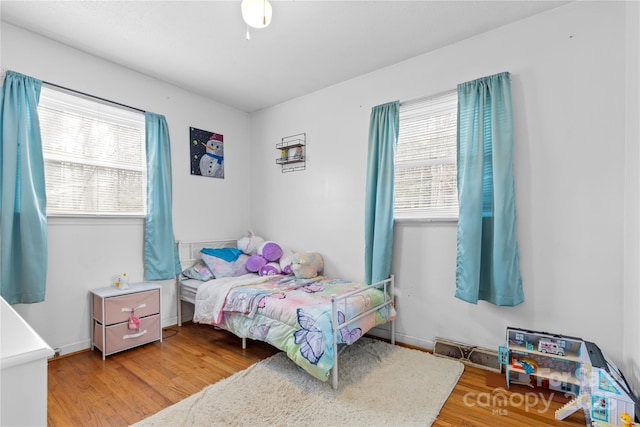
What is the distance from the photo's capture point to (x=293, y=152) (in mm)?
3686

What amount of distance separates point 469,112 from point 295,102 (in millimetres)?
→ 2055

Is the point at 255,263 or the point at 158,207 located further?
the point at 255,263

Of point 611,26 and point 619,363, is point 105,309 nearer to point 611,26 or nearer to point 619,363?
point 619,363

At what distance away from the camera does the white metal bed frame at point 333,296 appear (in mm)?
2086

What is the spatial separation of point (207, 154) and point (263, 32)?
5.74ft

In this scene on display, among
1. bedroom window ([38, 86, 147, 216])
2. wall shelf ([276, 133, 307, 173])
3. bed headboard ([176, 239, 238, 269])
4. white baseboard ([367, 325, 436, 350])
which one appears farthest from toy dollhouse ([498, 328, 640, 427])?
bedroom window ([38, 86, 147, 216])

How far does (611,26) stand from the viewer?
2.00 m

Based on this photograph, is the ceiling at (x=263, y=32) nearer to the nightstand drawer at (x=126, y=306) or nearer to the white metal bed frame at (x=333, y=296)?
the white metal bed frame at (x=333, y=296)

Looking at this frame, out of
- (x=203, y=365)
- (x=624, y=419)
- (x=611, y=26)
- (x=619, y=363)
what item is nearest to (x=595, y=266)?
(x=619, y=363)

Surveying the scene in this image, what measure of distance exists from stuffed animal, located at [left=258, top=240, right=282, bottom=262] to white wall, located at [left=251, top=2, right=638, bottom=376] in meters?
1.28

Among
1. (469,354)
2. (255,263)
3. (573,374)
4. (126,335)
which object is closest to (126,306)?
(126,335)

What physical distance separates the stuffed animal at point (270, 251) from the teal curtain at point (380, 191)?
1.15 meters

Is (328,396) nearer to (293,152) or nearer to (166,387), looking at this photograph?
(166,387)

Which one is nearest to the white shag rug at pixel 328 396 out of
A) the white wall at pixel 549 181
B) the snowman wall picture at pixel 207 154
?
the white wall at pixel 549 181
